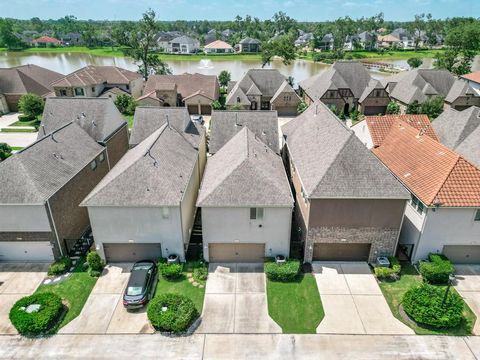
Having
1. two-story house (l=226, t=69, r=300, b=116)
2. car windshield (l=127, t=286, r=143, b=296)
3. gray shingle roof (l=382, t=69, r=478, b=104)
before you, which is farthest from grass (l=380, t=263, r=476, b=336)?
gray shingle roof (l=382, t=69, r=478, b=104)

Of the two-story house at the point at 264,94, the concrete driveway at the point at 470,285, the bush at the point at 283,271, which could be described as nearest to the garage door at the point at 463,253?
the concrete driveway at the point at 470,285

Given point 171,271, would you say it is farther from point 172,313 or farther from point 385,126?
point 385,126

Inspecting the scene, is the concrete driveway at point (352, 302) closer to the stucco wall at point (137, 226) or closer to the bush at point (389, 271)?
the bush at point (389, 271)

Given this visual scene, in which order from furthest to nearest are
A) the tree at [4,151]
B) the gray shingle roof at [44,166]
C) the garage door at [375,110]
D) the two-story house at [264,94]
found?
the two-story house at [264,94] → the garage door at [375,110] → the tree at [4,151] → the gray shingle roof at [44,166]

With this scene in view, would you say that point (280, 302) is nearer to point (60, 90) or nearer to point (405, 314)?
point (405, 314)

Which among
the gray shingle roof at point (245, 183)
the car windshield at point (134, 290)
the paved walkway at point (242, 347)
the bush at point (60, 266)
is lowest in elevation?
the paved walkway at point (242, 347)

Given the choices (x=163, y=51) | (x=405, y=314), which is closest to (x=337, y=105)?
(x=405, y=314)

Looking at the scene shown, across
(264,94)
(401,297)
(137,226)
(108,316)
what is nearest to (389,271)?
(401,297)
